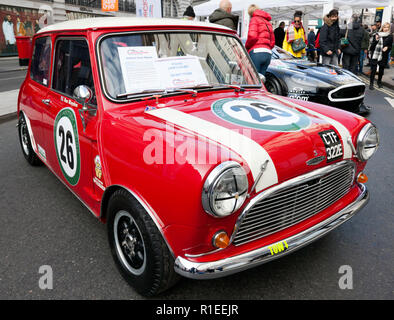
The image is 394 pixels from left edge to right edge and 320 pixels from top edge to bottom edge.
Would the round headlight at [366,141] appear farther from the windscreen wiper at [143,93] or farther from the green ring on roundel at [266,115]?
the windscreen wiper at [143,93]

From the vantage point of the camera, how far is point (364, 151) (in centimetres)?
243

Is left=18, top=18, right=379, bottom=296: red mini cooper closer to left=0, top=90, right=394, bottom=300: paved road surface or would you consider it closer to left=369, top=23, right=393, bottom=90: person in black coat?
left=0, top=90, right=394, bottom=300: paved road surface

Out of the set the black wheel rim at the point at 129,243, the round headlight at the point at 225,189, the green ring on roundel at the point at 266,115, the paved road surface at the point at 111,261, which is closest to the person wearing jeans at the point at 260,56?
the paved road surface at the point at 111,261

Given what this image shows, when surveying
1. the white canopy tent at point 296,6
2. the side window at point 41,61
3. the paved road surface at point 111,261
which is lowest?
the paved road surface at point 111,261

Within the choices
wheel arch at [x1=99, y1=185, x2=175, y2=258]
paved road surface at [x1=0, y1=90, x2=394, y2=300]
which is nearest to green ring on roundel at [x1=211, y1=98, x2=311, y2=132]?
wheel arch at [x1=99, y1=185, x2=175, y2=258]

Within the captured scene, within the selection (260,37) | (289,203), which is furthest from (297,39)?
(289,203)

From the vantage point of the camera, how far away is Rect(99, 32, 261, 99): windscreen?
252cm

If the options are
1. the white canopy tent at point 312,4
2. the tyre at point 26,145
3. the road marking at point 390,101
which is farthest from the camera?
the white canopy tent at point 312,4

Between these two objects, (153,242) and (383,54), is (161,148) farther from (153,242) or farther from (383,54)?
(383,54)

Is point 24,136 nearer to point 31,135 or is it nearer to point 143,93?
point 31,135

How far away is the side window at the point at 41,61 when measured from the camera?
342 centimetres

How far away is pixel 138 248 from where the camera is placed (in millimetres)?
2178

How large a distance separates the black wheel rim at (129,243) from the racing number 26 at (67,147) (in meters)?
0.82
